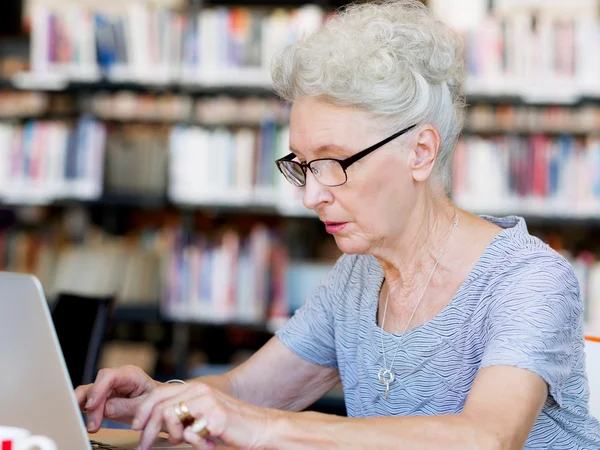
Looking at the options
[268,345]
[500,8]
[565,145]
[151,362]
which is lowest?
[151,362]

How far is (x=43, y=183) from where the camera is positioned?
3713mm

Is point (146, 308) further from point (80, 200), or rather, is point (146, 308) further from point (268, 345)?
point (268, 345)

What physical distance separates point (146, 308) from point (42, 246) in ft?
2.25

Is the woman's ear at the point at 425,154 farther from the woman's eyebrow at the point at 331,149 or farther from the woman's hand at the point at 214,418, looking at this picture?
the woman's hand at the point at 214,418

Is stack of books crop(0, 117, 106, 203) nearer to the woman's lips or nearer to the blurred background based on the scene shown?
the blurred background

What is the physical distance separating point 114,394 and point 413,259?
21.2 inches

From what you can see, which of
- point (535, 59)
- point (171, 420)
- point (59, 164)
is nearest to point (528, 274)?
point (171, 420)

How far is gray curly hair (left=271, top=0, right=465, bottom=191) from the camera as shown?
50.5 inches

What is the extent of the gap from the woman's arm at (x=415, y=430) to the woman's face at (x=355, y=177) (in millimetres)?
377

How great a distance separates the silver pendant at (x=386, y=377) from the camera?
140 centimetres

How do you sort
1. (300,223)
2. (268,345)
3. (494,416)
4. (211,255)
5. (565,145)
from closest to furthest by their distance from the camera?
1. (494,416)
2. (268,345)
3. (565,145)
4. (211,255)
5. (300,223)

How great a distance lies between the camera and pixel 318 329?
160cm

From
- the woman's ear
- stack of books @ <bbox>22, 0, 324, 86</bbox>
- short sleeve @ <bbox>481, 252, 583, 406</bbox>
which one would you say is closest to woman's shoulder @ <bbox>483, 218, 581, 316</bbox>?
short sleeve @ <bbox>481, 252, 583, 406</bbox>

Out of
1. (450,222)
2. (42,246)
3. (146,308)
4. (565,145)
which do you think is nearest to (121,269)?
(146,308)
